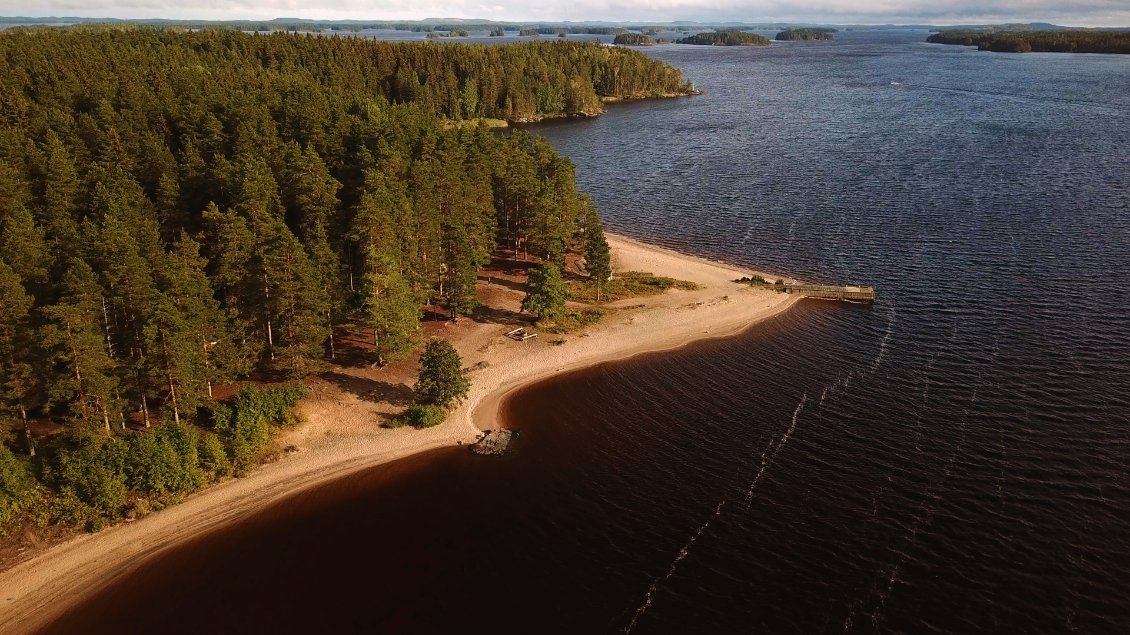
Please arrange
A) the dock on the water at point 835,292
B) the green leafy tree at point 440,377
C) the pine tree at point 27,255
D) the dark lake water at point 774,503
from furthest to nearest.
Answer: the dock on the water at point 835,292 → the green leafy tree at point 440,377 → the pine tree at point 27,255 → the dark lake water at point 774,503

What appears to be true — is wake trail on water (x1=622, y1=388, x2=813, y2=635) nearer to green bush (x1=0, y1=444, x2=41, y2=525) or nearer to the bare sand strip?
the bare sand strip

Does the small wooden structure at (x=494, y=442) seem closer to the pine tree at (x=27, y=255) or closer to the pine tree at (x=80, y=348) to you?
the pine tree at (x=80, y=348)

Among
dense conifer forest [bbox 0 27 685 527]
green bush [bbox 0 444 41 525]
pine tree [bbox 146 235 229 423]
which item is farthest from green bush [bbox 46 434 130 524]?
pine tree [bbox 146 235 229 423]

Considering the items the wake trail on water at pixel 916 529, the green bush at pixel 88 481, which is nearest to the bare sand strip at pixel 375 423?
the green bush at pixel 88 481

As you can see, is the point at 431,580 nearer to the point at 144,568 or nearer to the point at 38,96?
the point at 144,568

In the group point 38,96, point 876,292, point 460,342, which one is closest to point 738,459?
point 460,342
